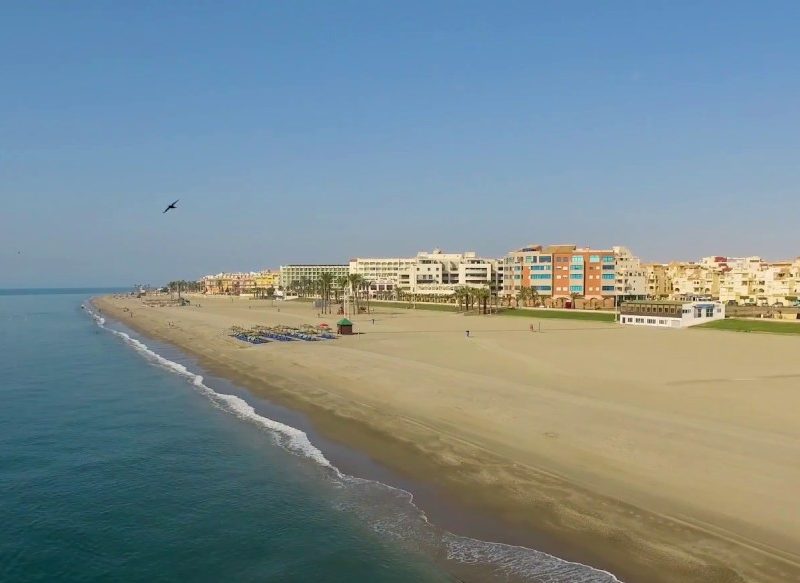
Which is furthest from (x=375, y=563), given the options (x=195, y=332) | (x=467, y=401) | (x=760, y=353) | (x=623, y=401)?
(x=195, y=332)

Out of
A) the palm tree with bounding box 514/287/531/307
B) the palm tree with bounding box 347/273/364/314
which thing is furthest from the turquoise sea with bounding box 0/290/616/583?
the palm tree with bounding box 514/287/531/307

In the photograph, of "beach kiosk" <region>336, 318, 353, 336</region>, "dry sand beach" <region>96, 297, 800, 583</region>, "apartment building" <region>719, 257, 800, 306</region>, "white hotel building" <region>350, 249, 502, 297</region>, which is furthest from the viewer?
"white hotel building" <region>350, 249, 502, 297</region>

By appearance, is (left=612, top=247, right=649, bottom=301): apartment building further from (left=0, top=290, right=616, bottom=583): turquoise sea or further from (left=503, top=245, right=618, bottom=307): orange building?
(left=0, top=290, right=616, bottom=583): turquoise sea

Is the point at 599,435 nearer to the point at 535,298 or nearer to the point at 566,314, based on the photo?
the point at 566,314

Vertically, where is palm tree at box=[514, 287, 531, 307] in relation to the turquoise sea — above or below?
above

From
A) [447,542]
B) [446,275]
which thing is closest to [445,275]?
[446,275]
